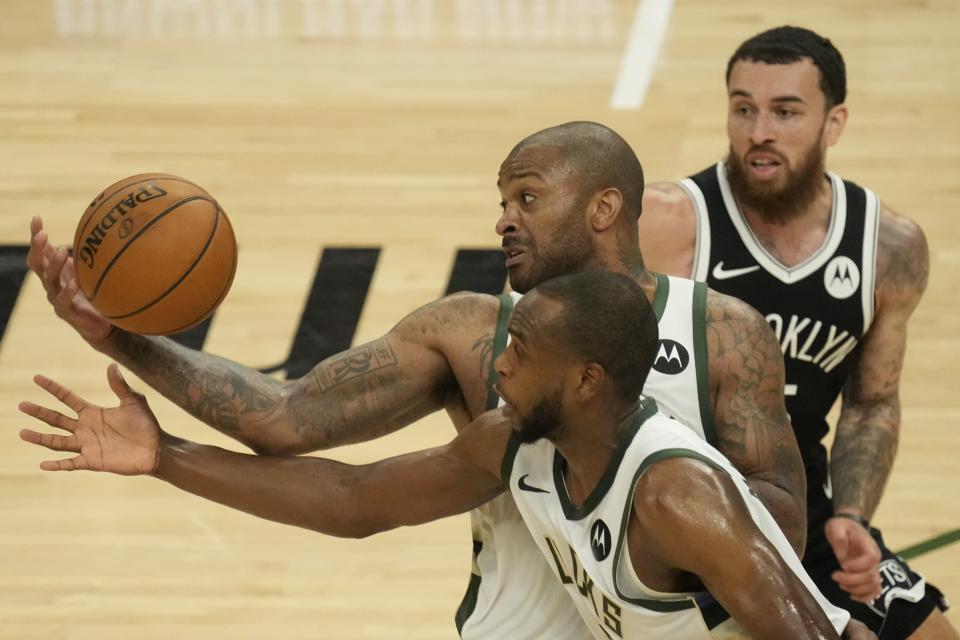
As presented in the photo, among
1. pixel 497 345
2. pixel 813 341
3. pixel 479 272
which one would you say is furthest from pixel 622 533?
pixel 479 272

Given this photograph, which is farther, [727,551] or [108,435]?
[108,435]

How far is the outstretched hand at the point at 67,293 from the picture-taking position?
3889 mm

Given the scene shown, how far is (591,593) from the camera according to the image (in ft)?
11.6

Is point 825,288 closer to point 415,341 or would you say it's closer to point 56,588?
point 415,341

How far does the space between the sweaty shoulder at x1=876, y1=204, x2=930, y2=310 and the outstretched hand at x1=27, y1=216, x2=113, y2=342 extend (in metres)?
2.13

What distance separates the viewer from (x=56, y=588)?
19.0 feet

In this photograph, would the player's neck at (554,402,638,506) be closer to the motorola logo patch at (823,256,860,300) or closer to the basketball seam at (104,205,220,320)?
the basketball seam at (104,205,220,320)

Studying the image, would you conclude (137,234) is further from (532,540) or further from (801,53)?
(801,53)

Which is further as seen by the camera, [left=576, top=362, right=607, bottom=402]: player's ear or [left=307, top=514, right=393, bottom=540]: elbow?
[left=307, top=514, right=393, bottom=540]: elbow

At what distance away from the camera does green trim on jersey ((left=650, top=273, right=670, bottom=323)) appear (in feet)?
12.4

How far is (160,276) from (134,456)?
0.41m

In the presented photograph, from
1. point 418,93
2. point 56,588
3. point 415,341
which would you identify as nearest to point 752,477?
point 415,341

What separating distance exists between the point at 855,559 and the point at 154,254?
1757mm

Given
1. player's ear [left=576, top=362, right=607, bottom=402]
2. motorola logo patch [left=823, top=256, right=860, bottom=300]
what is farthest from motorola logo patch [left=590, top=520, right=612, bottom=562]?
motorola logo patch [left=823, top=256, right=860, bottom=300]
